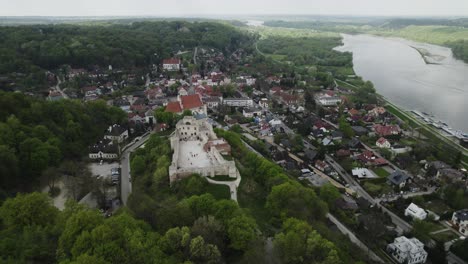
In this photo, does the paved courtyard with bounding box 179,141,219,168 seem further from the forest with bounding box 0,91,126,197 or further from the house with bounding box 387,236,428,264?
the house with bounding box 387,236,428,264

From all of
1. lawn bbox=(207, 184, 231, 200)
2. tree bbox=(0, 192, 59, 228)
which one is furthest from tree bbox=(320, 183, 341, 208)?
tree bbox=(0, 192, 59, 228)

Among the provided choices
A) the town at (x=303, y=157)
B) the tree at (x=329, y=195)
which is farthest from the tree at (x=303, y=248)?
the tree at (x=329, y=195)

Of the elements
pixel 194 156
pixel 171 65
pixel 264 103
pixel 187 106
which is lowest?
pixel 264 103

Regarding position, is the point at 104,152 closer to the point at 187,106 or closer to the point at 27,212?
the point at 187,106

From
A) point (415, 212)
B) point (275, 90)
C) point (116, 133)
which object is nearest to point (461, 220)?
point (415, 212)

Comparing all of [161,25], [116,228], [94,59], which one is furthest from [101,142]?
[161,25]

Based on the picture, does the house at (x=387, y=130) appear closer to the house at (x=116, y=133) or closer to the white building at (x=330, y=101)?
the white building at (x=330, y=101)

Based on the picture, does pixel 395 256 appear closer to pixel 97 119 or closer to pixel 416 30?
pixel 97 119
